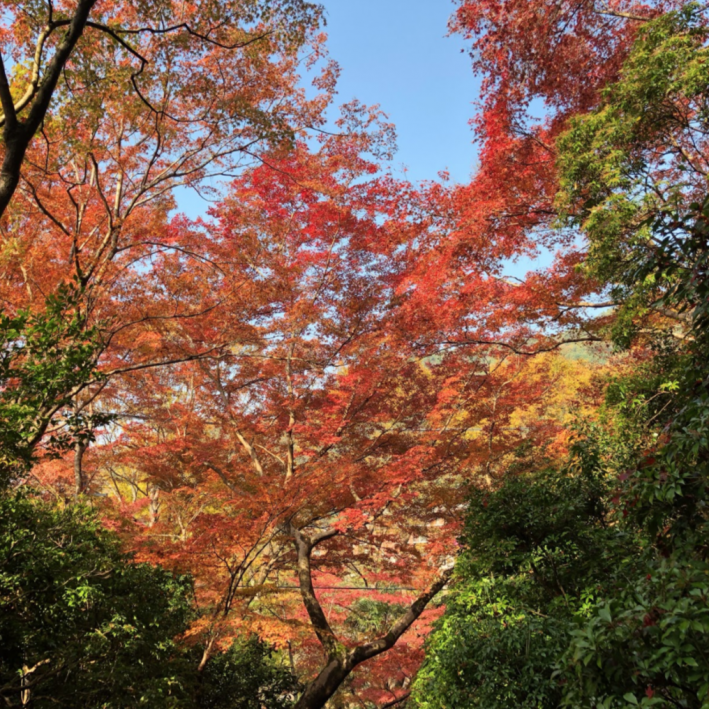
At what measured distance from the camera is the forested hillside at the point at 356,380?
3.49m

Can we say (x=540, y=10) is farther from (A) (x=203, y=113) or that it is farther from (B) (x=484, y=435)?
(B) (x=484, y=435)

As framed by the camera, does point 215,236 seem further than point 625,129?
Yes

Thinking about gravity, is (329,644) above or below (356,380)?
below

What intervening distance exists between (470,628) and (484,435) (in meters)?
5.83

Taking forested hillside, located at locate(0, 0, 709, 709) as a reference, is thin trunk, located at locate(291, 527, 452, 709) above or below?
below

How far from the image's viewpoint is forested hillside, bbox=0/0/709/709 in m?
3.49

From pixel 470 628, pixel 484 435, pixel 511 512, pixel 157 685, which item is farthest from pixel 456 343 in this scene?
pixel 157 685

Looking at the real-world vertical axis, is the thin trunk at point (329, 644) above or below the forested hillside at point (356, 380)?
below

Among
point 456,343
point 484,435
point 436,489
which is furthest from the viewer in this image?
point 484,435

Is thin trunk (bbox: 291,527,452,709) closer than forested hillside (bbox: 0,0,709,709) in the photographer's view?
No

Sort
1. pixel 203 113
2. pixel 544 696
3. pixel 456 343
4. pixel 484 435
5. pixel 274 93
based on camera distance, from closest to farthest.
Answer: pixel 544 696 < pixel 203 113 < pixel 274 93 < pixel 456 343 < pixel 484 435

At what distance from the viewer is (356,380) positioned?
9367mm

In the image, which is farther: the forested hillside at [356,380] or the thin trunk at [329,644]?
the thin trunk at [329,644]

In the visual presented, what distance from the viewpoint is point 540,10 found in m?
7.05
